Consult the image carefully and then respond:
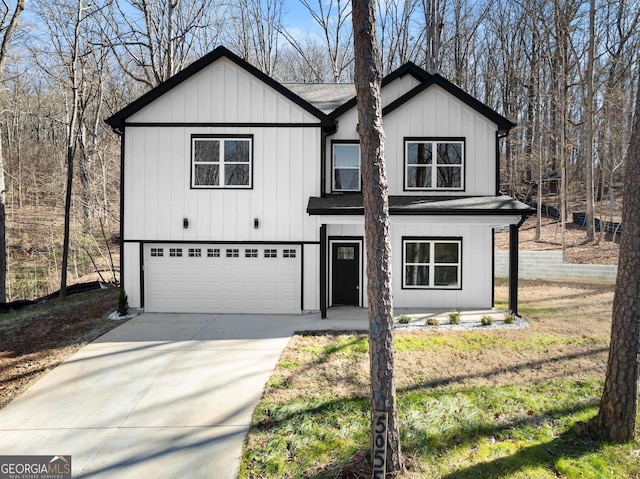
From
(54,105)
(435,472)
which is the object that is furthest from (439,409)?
(54,105)

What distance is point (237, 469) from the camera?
4117 mm

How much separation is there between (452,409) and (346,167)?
7504mm

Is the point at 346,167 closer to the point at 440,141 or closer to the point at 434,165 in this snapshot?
the point at 434,165

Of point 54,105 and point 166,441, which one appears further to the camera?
point 54,105

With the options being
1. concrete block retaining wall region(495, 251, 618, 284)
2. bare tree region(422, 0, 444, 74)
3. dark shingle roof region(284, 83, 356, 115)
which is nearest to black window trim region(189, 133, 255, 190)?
dark shingle roof region(284, 83, 356, 115)

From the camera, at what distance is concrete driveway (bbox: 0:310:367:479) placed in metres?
4.33

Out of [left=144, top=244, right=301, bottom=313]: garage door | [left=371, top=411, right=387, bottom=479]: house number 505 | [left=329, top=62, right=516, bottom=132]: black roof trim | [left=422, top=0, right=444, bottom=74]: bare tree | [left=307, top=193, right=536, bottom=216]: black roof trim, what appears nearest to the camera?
[left=371, top=411, right=387, bottom=479]: house number 505

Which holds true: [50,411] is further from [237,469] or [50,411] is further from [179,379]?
[237,469]

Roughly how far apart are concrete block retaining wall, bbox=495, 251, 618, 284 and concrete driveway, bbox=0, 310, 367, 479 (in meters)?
11.2

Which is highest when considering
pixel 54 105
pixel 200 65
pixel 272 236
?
pixel 54 105

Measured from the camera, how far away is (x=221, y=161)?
10.5 m

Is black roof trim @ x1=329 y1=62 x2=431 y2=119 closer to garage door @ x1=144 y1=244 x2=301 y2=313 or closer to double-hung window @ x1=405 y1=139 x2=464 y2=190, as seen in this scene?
double-hung window @ x1=405 y1=139 x2=464 y2=190

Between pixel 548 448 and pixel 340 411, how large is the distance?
2.50 meters

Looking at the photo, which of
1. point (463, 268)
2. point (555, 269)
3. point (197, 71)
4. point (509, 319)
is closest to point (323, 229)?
point (463, 268)
